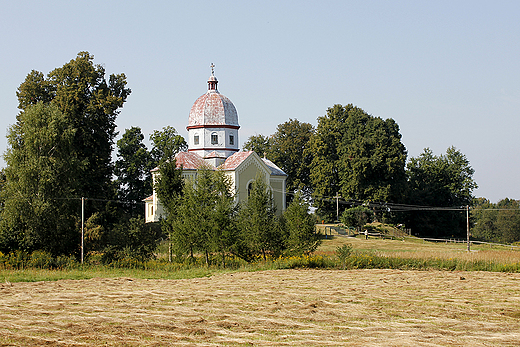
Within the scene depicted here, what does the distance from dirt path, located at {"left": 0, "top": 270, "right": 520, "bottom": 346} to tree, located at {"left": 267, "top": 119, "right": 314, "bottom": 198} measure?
47687mm

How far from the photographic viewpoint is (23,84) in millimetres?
45125

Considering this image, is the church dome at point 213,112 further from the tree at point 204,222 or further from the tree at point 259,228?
the tree at point 259,228

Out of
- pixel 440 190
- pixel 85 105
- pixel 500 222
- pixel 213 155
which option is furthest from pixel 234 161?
pixel 500 222

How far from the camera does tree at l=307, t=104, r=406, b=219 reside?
56.8m

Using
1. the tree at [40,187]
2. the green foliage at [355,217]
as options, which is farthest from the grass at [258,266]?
the green foliage at [355,217]

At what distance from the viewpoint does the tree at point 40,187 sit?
1192 inches

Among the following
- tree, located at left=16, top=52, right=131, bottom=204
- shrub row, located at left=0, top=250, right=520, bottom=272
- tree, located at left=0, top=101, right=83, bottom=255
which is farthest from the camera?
tree, located at left=16, top=52, right=131, bottom=204

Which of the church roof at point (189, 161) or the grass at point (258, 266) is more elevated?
the church roof at point (189, 161)

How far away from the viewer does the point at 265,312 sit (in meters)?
12.9

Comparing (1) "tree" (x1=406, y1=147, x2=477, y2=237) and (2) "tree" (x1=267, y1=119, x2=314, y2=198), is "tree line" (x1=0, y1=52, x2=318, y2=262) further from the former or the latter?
(1) "tree" (x1=406, y1=147, x2=477, y2=237)

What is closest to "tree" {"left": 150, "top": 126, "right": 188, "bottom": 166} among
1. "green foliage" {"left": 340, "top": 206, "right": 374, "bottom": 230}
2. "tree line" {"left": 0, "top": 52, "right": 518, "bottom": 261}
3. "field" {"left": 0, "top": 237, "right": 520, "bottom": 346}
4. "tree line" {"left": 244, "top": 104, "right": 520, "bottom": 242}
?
"tree line" {"left": 0, "top": 52, "right": 518, "bottom": 261}

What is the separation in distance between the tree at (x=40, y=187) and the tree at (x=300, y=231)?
12.8 m

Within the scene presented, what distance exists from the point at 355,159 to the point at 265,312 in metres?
46.1

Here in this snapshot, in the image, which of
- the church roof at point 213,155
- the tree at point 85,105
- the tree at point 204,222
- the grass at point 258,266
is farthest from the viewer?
the church roof at point 213,155
